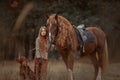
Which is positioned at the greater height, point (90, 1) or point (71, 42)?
point (90, 1)

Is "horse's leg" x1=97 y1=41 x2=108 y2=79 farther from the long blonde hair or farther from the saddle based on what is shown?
the long blonde hair

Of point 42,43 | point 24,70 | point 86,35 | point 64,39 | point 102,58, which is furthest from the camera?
point 102,58

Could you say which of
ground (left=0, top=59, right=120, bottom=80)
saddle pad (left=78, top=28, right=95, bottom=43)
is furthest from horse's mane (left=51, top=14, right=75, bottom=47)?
ground (left=0, top=59, right=120, bottom=80)

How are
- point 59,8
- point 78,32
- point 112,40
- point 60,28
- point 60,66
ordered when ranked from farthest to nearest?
point 112,40 → point 59,8 → point 60,66 → point 78,32 → point 60,28

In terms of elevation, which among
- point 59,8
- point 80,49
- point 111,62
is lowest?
point 111,62

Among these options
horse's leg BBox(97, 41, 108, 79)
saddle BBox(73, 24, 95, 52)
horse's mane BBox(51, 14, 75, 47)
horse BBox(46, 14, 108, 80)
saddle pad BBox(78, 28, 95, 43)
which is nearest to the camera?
horse BBox(46, 14, 108, 80)

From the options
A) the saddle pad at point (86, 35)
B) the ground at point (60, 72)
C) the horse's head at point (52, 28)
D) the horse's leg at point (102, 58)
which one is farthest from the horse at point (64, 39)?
the ground at point (60, 72)

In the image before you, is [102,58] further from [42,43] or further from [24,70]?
[24,70]

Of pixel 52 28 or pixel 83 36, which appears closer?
pixel 52 28

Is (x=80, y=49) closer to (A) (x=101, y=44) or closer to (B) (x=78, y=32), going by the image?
(B) (x=78, y=32)

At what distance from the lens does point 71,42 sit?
880cm

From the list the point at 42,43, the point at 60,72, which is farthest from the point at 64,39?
the point at 60,72

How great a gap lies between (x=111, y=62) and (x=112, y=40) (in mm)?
1121

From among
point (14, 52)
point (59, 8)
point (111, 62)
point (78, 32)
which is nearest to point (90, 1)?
point (59, 8)
